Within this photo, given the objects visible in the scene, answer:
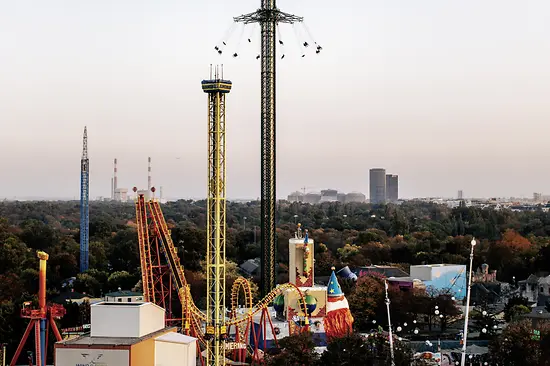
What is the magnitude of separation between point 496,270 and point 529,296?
8436 millimetres

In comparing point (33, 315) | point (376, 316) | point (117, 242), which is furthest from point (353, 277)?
point (117, 242)

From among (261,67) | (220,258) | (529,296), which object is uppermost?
(261,67)

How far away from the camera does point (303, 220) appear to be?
365ft

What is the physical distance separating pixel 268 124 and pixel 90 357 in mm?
16387

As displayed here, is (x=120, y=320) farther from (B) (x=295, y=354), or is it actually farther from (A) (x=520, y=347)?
(A) (x=520, y=347)

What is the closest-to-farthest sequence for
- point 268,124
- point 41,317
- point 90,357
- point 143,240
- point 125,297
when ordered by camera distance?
1. point 90,357
2. point 41,317
3. point 143,240
4. point 268,124
5. point 125,297

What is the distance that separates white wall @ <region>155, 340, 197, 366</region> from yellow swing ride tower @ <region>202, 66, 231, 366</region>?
281cm

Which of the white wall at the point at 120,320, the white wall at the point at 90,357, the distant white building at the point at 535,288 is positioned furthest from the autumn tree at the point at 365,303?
the white wall at the point at 90,357

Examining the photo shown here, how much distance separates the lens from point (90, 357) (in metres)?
22.9

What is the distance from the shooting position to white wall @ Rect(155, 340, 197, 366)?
23.9 metres

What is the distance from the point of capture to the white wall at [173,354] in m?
23.9

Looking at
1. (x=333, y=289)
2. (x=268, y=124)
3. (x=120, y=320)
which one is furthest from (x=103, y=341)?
(x=268, y=124)

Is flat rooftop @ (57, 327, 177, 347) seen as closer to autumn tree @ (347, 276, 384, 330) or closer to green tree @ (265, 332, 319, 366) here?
green tree @ (265, 332, 319, 366)

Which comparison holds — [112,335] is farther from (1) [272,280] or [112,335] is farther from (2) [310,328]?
(1) [272,280]
